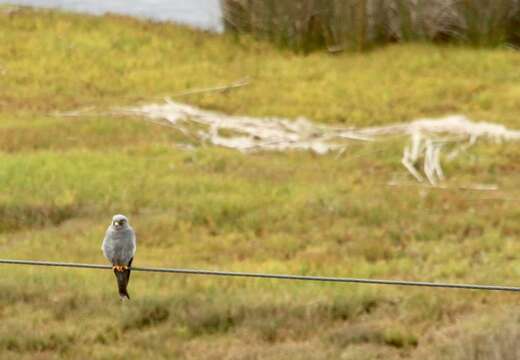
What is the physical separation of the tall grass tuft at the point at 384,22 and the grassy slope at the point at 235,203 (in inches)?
17.7

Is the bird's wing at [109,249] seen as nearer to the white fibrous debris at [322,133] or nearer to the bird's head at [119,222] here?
the bird's head at [119,222]

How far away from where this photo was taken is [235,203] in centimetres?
1695

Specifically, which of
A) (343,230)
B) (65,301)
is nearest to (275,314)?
(65,301)

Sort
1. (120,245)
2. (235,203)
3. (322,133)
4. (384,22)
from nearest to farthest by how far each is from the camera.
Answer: (120,245) → (235,203) → (322,133) → (384,22)

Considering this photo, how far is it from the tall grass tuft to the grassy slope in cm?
45

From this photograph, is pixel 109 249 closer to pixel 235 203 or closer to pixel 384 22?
pixel 235 203

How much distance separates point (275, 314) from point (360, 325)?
0.84 m

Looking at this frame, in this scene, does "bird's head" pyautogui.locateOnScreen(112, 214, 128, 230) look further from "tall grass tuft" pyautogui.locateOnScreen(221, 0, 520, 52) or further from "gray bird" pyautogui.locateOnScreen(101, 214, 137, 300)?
"tall grass tuft" pyautogui.locateOnScreen(221, 0, 520, 52)

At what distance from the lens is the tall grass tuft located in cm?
2605

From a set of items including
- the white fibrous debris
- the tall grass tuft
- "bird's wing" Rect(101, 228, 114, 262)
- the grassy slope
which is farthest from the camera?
the tall grass tuft

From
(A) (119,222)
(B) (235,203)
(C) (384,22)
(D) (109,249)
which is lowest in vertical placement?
(B) (235,203)

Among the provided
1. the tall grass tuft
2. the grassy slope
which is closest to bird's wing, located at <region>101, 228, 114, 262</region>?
the grassy slope

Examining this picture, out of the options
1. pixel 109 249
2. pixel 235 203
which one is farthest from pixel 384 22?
pixel 109 249

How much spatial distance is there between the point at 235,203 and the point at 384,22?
34.8 feet
